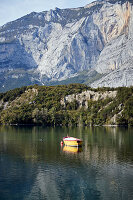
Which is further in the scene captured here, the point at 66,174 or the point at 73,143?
the point at 73,143

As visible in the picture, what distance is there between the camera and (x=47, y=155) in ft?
258

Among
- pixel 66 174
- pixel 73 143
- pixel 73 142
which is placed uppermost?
pixel 73 142

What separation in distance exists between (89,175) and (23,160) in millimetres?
20502

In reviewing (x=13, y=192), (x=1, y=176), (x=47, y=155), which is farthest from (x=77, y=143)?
(x=13, y=192)

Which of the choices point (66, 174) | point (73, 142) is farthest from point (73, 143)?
point (66, 174)

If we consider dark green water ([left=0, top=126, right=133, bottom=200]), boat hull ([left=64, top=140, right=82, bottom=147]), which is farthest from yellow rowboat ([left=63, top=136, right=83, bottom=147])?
dark green water ([left=0, top=126, right=133, bottom=200])

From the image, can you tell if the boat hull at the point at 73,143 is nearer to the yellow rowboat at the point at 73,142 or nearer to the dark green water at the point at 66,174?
the yellow rowboat at the point at 73,142

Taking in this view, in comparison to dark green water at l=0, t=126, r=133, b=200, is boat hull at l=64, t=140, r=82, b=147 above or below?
above

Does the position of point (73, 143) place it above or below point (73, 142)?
below

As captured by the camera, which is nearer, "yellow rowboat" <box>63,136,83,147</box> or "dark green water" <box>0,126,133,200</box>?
"dark green water" <box>0,126,133,200</box>

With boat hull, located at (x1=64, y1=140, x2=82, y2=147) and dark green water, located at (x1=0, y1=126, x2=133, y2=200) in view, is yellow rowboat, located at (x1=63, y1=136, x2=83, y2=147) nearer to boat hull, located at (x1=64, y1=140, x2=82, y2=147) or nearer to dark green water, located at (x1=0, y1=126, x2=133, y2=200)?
boat hull, located at (x1=64, y1=140, x2=82, y2=147)

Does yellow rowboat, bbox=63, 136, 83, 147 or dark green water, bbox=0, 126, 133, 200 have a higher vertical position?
yellow rowboat, bbox=63, 136, 83, 147

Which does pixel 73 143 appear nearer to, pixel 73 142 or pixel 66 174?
pixel 73 142

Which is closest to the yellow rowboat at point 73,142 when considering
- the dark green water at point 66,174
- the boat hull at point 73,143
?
the boat hull at point 73,143
